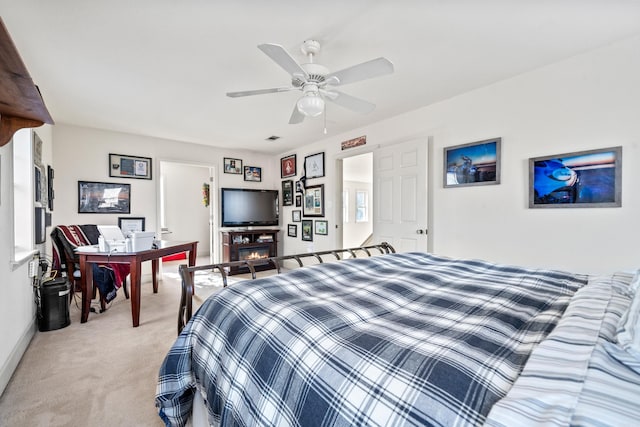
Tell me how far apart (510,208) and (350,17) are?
225cm

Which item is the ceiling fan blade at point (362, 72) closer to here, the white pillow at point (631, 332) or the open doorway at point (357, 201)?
the white pillow at point (631, 332)

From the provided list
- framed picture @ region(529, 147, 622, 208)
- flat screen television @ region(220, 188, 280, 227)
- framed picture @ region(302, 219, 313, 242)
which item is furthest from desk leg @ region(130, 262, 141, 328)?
framed picture @ region(529, 147, 622, 208)

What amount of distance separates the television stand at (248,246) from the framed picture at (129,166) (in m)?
1.66

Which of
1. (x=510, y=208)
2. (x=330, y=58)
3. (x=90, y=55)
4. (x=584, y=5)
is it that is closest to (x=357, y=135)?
(x=330, y=58)

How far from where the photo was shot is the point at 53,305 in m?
2.69

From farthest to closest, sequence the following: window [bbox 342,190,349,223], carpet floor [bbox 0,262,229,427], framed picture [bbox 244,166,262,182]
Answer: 1. window [bbox 342,190,349,223]
2. framed picture [bbox 244,166,262,182]
3. carpet floor [bbox 0,262,229,427]

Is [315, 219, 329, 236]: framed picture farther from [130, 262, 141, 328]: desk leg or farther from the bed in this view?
the bed

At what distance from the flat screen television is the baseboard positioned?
315cm

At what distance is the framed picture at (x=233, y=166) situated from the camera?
5.55 m

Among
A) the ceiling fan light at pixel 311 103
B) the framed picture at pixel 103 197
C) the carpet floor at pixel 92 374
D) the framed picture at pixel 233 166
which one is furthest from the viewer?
the framed picture at pixel 233 166

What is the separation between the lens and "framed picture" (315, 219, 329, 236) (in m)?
4.88

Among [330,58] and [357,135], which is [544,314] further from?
[357,135]

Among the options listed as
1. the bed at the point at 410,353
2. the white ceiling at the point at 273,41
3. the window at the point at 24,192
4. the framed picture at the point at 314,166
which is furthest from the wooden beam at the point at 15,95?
the framed picture at the point at 314,166

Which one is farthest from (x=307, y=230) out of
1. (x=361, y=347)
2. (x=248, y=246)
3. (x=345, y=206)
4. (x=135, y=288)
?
(x=361, y=347)
